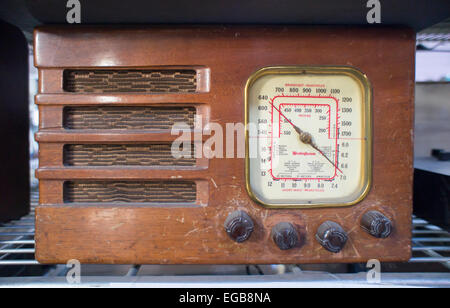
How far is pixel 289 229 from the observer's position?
587 mm

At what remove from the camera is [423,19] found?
0.63 metres

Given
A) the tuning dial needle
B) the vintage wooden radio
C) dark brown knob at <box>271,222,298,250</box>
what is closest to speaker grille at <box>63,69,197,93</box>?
the vintage wooden radio

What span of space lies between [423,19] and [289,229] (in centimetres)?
60

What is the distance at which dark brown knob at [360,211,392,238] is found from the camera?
1.89 feet

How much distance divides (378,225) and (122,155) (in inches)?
24.0

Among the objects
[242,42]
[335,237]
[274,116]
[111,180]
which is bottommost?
[335,237]

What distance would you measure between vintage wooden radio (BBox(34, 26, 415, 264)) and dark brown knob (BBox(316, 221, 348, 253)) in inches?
0.8

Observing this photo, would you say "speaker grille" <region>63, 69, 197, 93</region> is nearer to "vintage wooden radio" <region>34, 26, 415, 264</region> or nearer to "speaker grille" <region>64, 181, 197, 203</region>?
"vintage wooden radio" <region>34, 26, 415, 264</region>

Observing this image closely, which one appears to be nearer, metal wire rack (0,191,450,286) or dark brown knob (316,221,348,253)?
dark brown knob (316,221,348,253)

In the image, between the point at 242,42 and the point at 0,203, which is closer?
the point at 242,42
